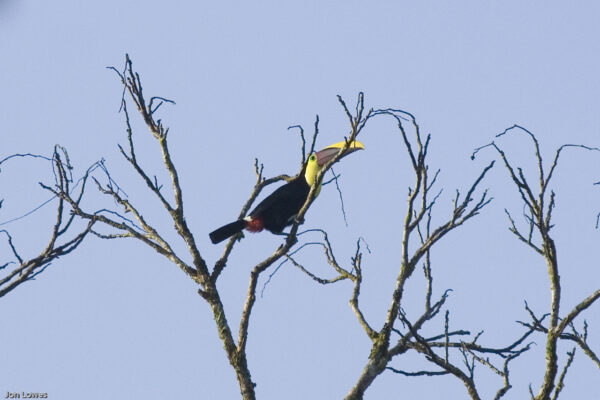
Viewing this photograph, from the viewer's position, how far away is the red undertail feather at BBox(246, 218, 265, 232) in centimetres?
831

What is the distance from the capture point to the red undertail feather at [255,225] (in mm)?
8308

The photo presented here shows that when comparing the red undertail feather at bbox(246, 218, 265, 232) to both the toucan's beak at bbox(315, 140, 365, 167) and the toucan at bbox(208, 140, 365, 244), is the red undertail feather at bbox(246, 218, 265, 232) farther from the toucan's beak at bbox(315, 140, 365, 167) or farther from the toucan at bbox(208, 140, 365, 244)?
the toucan's beak at bbox(315, 140, 365, 167)

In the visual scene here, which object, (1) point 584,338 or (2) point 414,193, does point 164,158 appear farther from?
(1) point 584,338

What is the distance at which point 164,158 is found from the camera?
636 centimetres

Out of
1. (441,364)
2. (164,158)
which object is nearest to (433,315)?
(441,364)

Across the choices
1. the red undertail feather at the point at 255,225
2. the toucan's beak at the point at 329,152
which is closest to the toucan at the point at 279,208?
the red undertail feather at the point at 255,225

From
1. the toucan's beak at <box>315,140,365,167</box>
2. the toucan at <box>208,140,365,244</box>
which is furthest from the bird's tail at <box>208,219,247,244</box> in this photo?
the toucan's beak at <box>315,140,365,167</box>

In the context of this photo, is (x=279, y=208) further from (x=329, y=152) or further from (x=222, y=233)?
(x=329, y=152)

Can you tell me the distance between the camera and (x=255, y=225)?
8391 millimetres

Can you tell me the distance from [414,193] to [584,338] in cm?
131

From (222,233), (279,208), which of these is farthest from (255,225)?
(222,233)

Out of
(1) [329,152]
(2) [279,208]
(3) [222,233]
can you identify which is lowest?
(3) [222,233]

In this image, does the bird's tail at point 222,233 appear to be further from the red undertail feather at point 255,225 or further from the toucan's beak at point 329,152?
the toucan's beak at point 329,152

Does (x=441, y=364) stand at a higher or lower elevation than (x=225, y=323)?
lower
